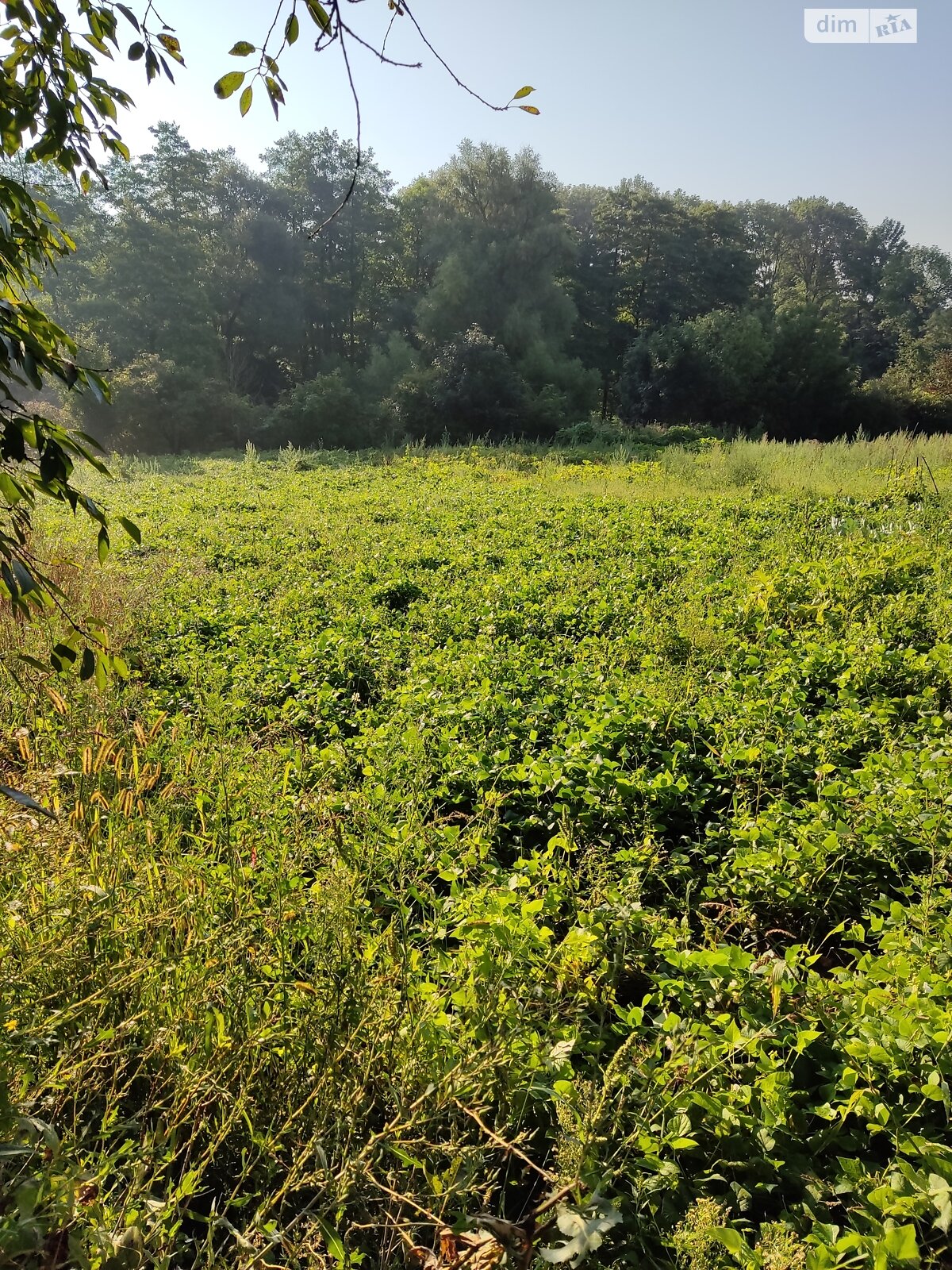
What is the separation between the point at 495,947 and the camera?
2250mm

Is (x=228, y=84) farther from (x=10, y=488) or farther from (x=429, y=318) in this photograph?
(x=429, y=318)

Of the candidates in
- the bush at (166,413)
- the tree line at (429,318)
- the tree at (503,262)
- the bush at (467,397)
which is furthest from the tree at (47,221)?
the tree at (503,262)

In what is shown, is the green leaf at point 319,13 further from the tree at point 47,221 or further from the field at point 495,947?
the field at point 495,947

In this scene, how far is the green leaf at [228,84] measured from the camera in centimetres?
149

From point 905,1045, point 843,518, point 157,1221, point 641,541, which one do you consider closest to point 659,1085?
point 905,1045

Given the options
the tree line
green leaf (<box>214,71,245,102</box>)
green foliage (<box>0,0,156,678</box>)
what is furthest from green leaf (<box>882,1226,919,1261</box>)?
the tree line

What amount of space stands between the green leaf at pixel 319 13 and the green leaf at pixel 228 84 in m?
0.19

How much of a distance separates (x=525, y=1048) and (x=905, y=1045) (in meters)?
1.00

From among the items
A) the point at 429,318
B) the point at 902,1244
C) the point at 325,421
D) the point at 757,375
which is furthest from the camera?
the point at 429,318

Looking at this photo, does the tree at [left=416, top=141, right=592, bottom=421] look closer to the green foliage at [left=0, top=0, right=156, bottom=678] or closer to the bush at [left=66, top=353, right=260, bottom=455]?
the bush at [left=66, top=353, right=260, bottom=455]

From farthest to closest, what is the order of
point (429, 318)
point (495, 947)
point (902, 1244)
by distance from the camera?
point (429, 318), point (495, 947), point (902, 1244)

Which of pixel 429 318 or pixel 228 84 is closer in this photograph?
pixel 228 84

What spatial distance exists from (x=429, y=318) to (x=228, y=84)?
3712 cm

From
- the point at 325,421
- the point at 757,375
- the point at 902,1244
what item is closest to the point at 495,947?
the point at 902,1244
